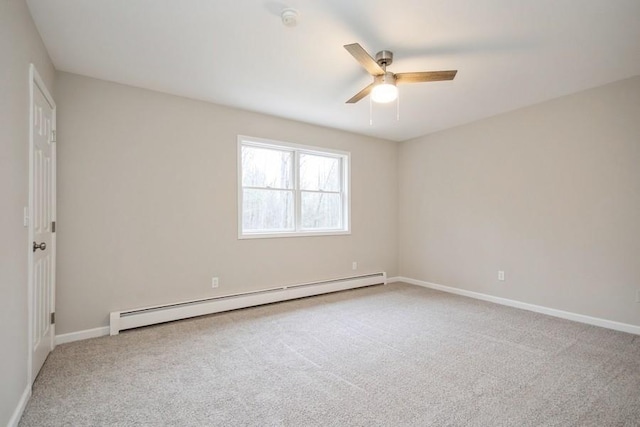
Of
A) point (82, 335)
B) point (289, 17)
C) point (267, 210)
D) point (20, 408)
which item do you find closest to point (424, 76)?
point (289, 17)

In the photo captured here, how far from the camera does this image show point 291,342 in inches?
113

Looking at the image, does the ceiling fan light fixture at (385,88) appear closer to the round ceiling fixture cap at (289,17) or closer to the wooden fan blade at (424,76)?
the wooden fan blade at (424,76)

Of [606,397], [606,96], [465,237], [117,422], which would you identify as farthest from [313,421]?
[606,96]

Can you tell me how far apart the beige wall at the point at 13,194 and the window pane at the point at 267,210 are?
233cm

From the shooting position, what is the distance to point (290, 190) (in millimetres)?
4477

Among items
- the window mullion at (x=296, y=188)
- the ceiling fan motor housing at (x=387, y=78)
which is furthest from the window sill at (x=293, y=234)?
the ceiling fan motor housing at (x=387, y=78)

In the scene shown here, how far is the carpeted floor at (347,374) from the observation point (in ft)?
5.96

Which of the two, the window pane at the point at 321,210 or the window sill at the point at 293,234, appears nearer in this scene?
the window sill at the point at 293,234

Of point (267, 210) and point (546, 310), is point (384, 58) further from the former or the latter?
point (546, 310)

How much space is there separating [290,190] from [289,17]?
2576mm

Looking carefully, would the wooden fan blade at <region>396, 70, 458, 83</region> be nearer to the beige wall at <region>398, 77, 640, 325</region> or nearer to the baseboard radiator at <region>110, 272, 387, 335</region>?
the beige wall at <region>398, 77, 640, 325</region>

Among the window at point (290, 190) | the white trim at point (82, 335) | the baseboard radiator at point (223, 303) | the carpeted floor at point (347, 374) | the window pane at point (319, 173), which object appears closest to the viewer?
the carpeted floor at point (347, 374)

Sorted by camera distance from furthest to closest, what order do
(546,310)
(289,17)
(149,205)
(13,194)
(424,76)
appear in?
(546,310) < (149,205) < (424,76) < (289,17) < (13,194)

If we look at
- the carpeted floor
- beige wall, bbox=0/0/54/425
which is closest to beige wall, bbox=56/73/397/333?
the carpeted floor
